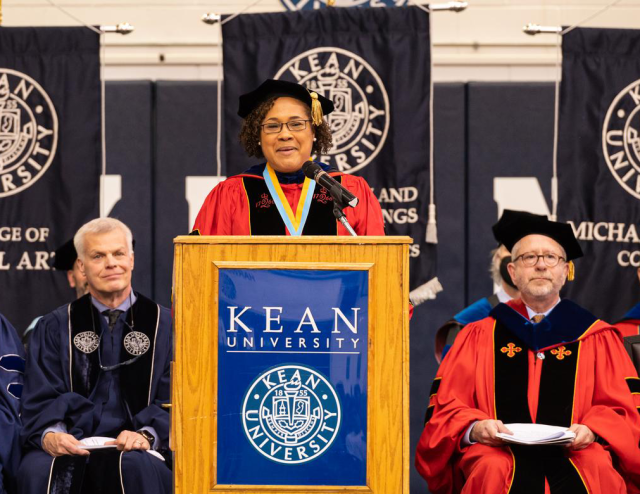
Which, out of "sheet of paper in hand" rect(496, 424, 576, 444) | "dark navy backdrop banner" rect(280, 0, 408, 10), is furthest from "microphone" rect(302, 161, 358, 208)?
"dark navy backdrop banner" rect(280, 0, 408, 10)

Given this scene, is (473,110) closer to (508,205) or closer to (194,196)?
(508,205)

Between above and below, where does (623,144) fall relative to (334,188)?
above

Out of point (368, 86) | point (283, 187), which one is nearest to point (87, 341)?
point (283, 187)

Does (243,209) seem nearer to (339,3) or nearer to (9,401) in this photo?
(9,401)

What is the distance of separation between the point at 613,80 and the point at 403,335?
317cm

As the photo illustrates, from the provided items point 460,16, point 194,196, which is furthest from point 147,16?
point 460,16

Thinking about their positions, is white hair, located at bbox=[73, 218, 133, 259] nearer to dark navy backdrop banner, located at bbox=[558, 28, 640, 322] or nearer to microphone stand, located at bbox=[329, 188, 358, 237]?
microphone stand, located at bbox=[329, 188, 358, 237]

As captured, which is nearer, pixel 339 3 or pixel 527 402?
pixel 527 402

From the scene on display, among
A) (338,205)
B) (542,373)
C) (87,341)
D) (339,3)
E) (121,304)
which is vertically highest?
(339,3)

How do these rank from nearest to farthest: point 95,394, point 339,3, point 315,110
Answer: point 315,110
point 95,394
point 339,3

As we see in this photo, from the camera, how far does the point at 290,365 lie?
314 cm

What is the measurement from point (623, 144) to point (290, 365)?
10.8 feet

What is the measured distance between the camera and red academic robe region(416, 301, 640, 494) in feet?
13.3

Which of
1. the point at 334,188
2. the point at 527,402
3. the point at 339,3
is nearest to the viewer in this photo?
the point at 334,188
